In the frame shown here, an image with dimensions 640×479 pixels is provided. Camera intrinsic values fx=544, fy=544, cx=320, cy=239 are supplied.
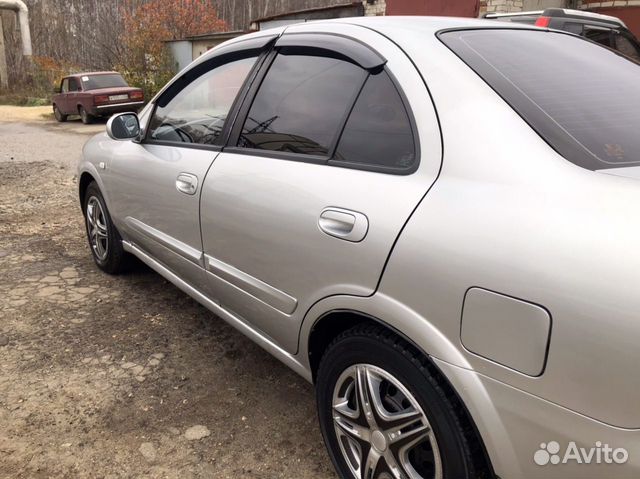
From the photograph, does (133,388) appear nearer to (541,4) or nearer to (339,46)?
(339,46)

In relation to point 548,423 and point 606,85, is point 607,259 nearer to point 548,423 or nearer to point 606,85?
point 548,423

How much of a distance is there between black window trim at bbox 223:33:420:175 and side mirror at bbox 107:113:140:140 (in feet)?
3.39

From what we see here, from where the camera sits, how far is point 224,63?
9.08 feet

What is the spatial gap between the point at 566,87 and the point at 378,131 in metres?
0.63

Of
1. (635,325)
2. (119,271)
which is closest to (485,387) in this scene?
(635,325)

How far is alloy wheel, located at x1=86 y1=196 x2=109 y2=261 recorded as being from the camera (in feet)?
13.0

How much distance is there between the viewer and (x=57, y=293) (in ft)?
12.6

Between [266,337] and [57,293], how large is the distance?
2.18 meters

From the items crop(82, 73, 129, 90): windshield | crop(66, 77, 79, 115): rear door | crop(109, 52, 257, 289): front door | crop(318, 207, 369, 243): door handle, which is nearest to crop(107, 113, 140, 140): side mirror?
crop(109, 52, 257, 289): front door

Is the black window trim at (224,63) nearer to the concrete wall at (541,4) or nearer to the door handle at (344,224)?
the door handle at (344,224)

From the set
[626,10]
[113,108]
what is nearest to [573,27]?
[626,10]

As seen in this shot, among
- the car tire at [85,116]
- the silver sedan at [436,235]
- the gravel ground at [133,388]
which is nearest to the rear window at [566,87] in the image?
the silver sedan at [436,235]

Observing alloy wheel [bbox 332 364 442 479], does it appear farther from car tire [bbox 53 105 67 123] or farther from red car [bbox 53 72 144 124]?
car tire [bbox 53 105 67 123]

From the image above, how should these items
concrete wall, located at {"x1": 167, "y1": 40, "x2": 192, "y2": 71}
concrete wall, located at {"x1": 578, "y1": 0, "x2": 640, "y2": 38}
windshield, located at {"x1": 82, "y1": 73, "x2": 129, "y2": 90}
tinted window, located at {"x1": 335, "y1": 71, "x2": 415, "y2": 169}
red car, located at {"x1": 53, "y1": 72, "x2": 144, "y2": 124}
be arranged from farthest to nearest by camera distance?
concrete wall, located at {"x1": 167, "y1": 40, "x2": 192, "y2": 71} → windshield, located at {"x1": 82, "y1": 73, "x2": 129, "y2": 90} → red car, located at {"x1": 53, "y1": 72, "x2": 144, "y2": 124} → concrete wall, located at {"x1": 578, "y1": 0, "x2": 640, "y2": 38} → tinted window, located at {"x1": 335, "y1": 71, "x2": 415, "y2": 169}
